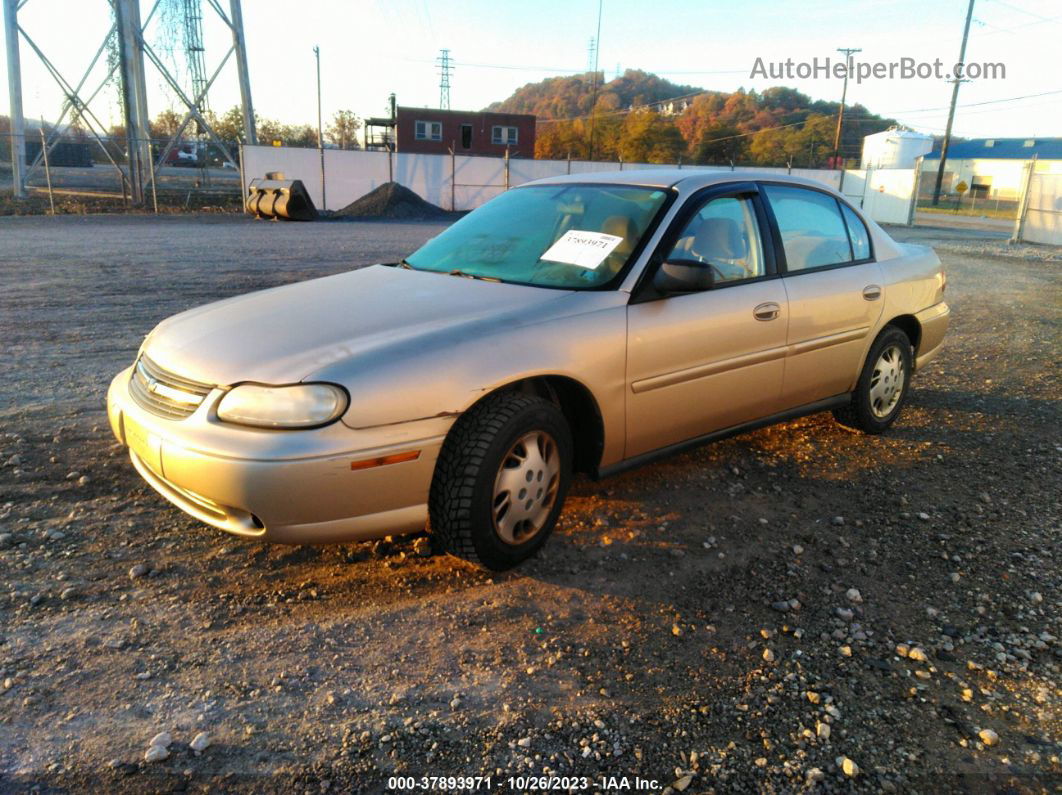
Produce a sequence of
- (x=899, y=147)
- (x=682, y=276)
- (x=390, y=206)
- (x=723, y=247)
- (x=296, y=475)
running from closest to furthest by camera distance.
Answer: (x=296, y=475)
(x=682, y=276)
(x=723, y=247)
(x=390, y=206)
(x=899, y=147)

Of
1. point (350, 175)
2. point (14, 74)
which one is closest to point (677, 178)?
point (350, 175)

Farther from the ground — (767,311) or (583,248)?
(583,248)

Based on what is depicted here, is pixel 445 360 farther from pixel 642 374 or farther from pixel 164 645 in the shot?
pixel 164 645

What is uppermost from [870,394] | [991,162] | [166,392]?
[991,162]

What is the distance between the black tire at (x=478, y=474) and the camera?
3.01 metres

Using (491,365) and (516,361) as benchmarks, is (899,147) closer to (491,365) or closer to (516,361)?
(516,361)

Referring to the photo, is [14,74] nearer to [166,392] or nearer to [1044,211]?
[166,392]

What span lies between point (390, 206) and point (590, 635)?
27.7 metres

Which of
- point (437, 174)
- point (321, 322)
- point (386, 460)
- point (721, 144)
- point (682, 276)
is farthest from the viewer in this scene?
point (721, 144)

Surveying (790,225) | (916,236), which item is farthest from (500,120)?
(790,225)

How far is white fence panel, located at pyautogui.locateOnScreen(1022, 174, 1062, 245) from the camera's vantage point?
22250 mm

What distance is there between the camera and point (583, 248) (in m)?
3.81

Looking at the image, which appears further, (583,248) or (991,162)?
(991,162)

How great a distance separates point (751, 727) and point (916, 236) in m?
27.7
